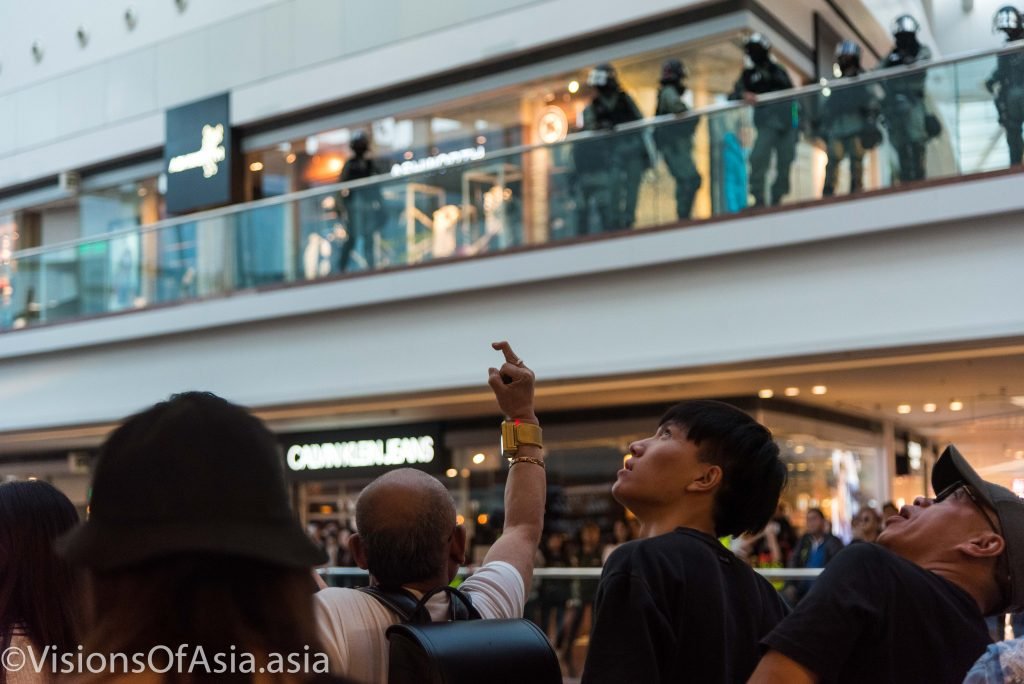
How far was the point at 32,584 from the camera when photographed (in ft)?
8.50

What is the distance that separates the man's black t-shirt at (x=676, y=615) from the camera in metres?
2.48

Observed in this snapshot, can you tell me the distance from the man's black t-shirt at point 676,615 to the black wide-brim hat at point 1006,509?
48cm

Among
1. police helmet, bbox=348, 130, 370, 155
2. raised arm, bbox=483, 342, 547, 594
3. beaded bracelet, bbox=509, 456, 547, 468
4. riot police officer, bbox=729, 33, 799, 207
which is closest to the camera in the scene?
raised arm, bbox=483, 342, 547, 594

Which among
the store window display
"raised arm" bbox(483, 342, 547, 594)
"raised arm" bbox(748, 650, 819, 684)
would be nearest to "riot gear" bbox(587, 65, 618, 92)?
the store window display

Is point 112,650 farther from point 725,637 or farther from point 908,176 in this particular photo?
point 908,176

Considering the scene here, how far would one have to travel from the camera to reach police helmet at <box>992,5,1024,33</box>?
34.6 ft

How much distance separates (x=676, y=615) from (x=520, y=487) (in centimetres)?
43

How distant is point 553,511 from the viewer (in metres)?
16.9

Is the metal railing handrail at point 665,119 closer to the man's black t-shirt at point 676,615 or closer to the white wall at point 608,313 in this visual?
the white wall at point 608,313

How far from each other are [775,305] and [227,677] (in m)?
10.3

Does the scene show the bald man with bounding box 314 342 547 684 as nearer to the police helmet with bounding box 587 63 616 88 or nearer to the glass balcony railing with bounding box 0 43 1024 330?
the glass balcony railing with bounding box 0 43 1024 330

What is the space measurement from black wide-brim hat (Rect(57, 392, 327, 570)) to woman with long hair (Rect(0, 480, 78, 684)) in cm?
143

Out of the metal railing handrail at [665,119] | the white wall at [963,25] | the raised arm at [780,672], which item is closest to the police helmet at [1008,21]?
the metal railing handrail at [665,119]

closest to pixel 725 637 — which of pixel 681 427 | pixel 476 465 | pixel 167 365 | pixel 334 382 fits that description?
pixel 681 427
